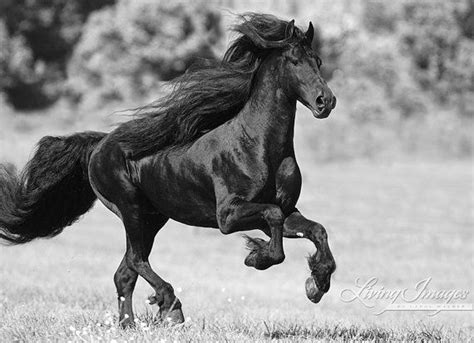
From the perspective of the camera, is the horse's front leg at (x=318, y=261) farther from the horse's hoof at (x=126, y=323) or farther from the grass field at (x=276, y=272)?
the horse's hoof at (x=126, y=323)

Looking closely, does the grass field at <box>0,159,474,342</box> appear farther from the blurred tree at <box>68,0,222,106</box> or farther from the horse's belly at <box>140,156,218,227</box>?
the blurred tree at <box>68,0,222,106</box>

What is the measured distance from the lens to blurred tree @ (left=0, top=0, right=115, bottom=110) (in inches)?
1591

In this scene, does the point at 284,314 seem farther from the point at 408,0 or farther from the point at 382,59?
the point at 408,0

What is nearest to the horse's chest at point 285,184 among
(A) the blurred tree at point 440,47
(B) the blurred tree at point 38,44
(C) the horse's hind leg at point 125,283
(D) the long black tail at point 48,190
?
(C) the horse's hind leg at point 125,283

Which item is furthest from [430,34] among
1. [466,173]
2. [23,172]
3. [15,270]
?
[23,172]

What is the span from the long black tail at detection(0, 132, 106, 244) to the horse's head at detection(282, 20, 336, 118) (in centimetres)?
203

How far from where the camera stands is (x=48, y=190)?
771cm

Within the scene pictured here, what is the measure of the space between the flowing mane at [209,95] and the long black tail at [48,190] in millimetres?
835

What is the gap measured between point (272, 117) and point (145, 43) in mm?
31948

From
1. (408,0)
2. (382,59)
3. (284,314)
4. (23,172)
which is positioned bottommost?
(284,314)

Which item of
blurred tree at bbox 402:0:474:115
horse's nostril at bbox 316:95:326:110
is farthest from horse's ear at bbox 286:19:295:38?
blurred tree at bbox 402:0:474:115

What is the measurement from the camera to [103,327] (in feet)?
21.4

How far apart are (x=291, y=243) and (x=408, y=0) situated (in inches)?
936

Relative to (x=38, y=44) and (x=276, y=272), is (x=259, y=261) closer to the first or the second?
(x=276, y=272)
